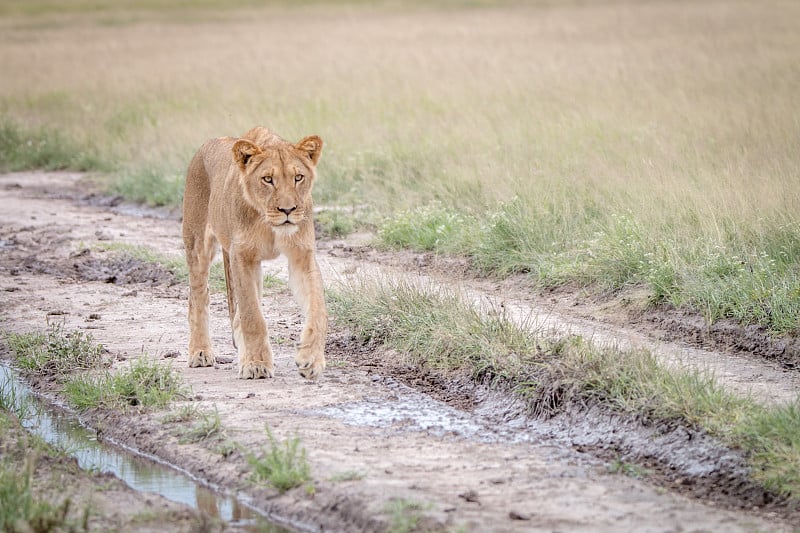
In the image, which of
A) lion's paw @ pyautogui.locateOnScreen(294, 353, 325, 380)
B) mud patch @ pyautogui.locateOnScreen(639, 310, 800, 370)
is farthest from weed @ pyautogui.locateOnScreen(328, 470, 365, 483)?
mud patch @ pyautogui.locateOnScreen(639, 310, 800, 370)

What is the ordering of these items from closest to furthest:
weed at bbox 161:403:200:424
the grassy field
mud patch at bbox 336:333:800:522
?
mud patch at bbox 336:333:800:522
weed at bbox 161:403:200:424
the grassy field

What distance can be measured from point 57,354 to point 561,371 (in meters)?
3.06

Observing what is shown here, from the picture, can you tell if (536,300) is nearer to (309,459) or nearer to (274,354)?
(274,354)

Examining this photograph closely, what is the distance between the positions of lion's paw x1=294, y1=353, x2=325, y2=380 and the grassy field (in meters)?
2.41

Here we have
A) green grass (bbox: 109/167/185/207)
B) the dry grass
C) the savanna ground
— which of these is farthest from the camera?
green grass (bbox: 109/167/185/207)

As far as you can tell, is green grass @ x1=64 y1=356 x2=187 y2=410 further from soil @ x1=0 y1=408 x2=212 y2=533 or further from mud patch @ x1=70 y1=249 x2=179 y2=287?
mud patch @ x1=70 y1=249 x2=179 y2=287

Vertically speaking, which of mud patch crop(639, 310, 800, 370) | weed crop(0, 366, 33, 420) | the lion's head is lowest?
weed crop(0, 366, 33, 420)

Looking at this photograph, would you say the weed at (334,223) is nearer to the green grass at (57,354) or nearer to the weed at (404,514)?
the green grass at (57,354)

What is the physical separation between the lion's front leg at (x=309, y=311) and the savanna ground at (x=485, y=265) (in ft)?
0.55

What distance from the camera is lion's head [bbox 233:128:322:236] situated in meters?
5.79

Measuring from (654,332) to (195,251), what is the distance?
2.84m

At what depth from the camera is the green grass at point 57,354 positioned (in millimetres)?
6512

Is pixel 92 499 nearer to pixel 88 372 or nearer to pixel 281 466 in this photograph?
pixel 281 466

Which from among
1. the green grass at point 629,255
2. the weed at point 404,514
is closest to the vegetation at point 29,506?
the weed at point 404,514
